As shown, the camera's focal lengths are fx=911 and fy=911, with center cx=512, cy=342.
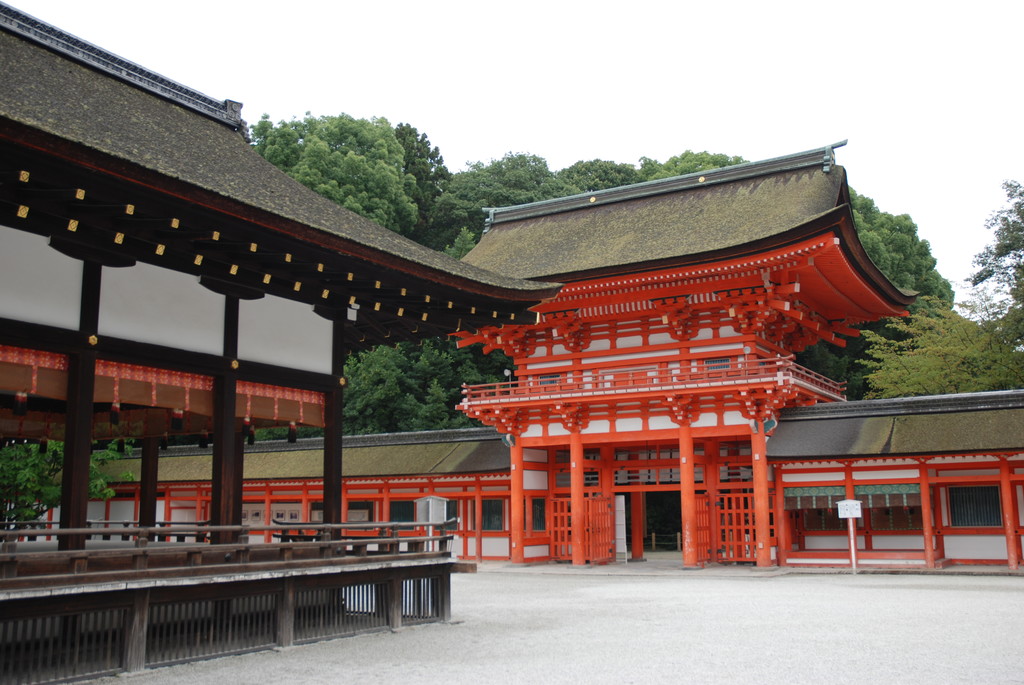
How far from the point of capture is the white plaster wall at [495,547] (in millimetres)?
26922

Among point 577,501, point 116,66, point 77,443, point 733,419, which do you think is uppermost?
point 116,66

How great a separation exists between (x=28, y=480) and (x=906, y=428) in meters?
20.6

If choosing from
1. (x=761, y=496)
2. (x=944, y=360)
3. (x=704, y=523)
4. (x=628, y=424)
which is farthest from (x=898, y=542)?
(x=944, y=360)

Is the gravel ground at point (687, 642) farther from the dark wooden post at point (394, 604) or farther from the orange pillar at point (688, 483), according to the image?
the orange pillar at point (688, 483)

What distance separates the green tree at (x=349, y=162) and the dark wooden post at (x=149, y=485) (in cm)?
2775

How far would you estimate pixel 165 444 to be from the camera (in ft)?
53.5

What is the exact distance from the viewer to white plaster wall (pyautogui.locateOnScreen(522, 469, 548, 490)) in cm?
2608

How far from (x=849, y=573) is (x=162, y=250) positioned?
16948 mm

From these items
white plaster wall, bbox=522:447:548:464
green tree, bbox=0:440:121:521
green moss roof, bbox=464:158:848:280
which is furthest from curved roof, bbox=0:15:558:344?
white plaster wall, bbox=522:447:548:464

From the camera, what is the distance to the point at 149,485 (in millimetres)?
13977

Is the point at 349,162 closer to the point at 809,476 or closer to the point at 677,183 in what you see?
the point at 677,183

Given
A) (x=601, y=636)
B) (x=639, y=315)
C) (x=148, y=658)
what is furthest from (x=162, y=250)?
(x=639, y=315)

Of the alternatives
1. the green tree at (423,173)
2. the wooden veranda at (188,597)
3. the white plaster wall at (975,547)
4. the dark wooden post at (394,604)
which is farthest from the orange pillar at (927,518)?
the green tree at (423,173)

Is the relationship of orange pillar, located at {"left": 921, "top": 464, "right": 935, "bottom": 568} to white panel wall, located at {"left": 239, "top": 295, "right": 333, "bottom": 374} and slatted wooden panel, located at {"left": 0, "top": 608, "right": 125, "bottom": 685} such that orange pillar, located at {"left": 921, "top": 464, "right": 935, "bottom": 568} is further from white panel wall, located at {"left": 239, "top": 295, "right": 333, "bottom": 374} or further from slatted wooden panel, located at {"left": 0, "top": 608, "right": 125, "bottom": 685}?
slatted wooden panel, located at {"left": 0, "top": 608, "right": 125, "bottom": 685}
